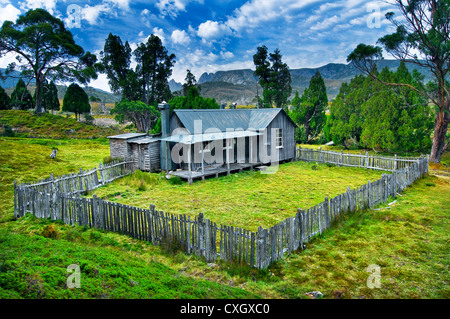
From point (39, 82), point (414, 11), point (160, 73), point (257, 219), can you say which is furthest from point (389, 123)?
point (39, 82)

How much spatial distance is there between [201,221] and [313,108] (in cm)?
3470

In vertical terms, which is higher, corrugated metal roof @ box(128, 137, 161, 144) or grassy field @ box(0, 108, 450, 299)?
corrugated metal roof @ box(128, 137, 161, 144)

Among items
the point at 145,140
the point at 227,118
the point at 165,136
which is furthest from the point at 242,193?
the point at 227,118

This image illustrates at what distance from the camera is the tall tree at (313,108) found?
125 feet

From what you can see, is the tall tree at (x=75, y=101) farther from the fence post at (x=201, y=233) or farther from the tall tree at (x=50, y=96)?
the fence post at (x=201, y=233)

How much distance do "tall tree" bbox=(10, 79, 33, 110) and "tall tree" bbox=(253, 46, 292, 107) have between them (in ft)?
144

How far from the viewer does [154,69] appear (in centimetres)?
4938

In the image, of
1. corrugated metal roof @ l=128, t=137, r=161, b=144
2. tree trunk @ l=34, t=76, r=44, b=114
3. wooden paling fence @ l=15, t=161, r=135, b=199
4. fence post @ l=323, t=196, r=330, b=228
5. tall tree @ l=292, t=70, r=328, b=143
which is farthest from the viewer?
tree trunk @ l=34, t=76, r=44, b=114

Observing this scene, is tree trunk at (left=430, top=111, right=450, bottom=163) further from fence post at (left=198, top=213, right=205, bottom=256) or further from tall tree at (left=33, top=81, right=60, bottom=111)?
tall tree at (left=33, top=81, right=60, bottom=111)

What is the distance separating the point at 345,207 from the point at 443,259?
3398 mm

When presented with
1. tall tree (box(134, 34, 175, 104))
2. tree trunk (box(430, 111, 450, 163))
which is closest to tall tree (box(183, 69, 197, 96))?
tall tree (box(134, 34, 175, 104))

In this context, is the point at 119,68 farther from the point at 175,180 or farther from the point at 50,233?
the point at 50,233

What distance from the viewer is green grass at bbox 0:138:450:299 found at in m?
5.11
